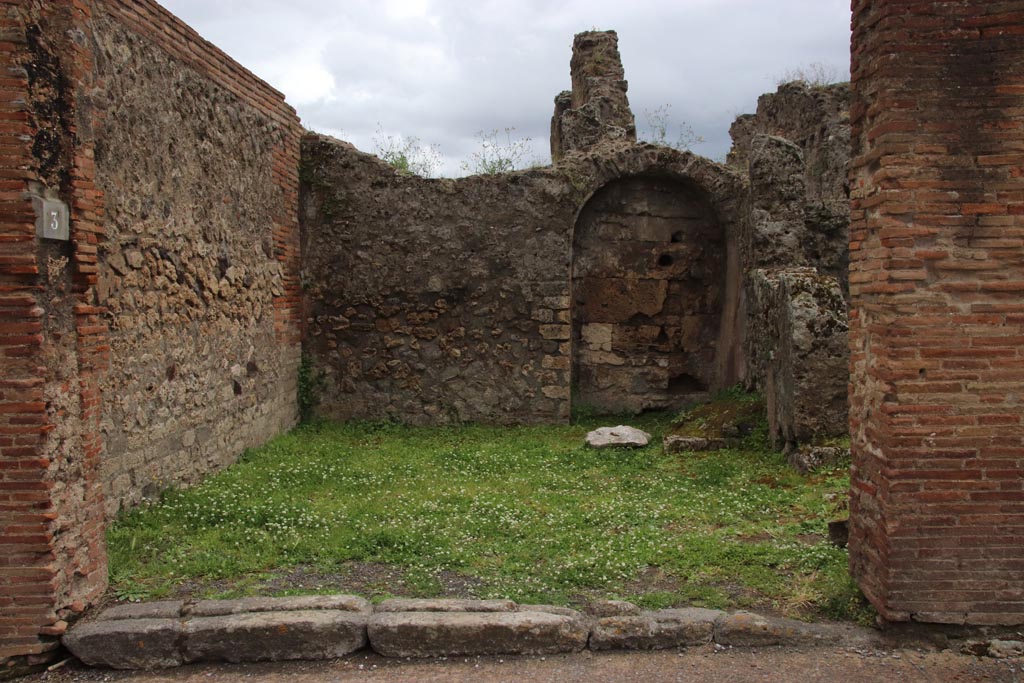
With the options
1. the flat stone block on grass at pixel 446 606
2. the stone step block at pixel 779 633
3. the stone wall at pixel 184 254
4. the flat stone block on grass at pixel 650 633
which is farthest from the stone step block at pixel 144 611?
the stone step block at pixel 779 633

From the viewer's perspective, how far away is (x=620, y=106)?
11.5 metres

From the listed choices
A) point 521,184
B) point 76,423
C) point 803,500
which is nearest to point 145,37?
point 76,423

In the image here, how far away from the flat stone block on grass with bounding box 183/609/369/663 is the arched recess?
6792 millimetres

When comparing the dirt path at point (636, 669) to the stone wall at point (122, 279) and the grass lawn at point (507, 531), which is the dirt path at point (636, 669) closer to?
the grass lawn at point (507, 531)

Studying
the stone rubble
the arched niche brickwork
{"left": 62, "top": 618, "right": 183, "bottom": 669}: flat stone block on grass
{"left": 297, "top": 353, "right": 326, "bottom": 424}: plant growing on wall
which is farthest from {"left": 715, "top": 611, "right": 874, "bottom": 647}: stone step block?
{"left": 297, "top": 353, "right": 326, "bottom": 424}: plant growing on wall

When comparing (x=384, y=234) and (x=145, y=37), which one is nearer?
(x=145, y=37)

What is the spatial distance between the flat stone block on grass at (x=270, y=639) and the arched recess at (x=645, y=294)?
679 cm

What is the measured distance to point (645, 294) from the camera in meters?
10.8

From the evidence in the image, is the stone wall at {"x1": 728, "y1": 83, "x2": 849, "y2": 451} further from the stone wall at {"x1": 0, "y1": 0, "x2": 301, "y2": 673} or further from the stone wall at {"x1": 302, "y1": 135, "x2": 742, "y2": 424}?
the stone wall at {"x1": 0, "y1": 0, "x2": 301, "y2": 673}

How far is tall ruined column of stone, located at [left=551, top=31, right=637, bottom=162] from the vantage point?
1132cm

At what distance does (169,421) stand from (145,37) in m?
3.25

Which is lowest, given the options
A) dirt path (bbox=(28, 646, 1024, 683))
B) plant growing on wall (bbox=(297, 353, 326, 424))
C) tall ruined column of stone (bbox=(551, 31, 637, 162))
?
dirt path (bbox=(28, 646, 1024, 683))

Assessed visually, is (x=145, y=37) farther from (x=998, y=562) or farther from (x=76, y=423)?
(x=998, y=562)

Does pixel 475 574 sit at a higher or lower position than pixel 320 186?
lower
